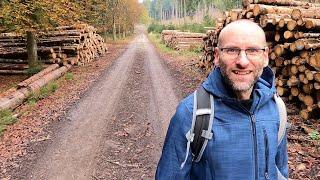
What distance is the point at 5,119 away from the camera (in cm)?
1024

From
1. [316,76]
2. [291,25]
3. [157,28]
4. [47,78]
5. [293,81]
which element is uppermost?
[157,28]

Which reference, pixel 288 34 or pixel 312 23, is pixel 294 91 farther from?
pixel 312 23

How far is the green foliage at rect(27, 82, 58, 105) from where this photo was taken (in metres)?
12.8

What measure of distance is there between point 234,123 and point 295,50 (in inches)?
302

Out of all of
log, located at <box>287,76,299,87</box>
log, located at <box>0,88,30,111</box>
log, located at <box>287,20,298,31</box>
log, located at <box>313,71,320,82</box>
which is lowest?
log, located at <box>0,88,30,111</box>

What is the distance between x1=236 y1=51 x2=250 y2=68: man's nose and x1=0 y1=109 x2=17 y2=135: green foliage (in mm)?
8345

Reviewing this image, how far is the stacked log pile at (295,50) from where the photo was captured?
28.5 feet

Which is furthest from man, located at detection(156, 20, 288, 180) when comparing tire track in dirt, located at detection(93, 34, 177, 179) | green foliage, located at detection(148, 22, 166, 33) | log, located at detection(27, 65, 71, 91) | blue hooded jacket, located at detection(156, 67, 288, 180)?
green foliage, located at detection(148, 22, 166, 33)

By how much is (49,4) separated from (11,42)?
7817 millimetres

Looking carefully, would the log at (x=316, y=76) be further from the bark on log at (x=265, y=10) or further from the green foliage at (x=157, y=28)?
the green foliage at (x=157, y=28)

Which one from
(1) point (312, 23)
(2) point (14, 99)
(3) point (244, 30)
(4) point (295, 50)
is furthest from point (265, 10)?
(3) point (244, 30)

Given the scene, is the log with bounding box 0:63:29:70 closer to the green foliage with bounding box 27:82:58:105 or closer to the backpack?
the green foliage with bounding box 27:82:58:105

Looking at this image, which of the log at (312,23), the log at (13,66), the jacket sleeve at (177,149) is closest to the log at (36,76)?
the log at (13,66)

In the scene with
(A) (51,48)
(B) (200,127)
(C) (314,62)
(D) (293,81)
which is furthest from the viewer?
(A) (51,48)
